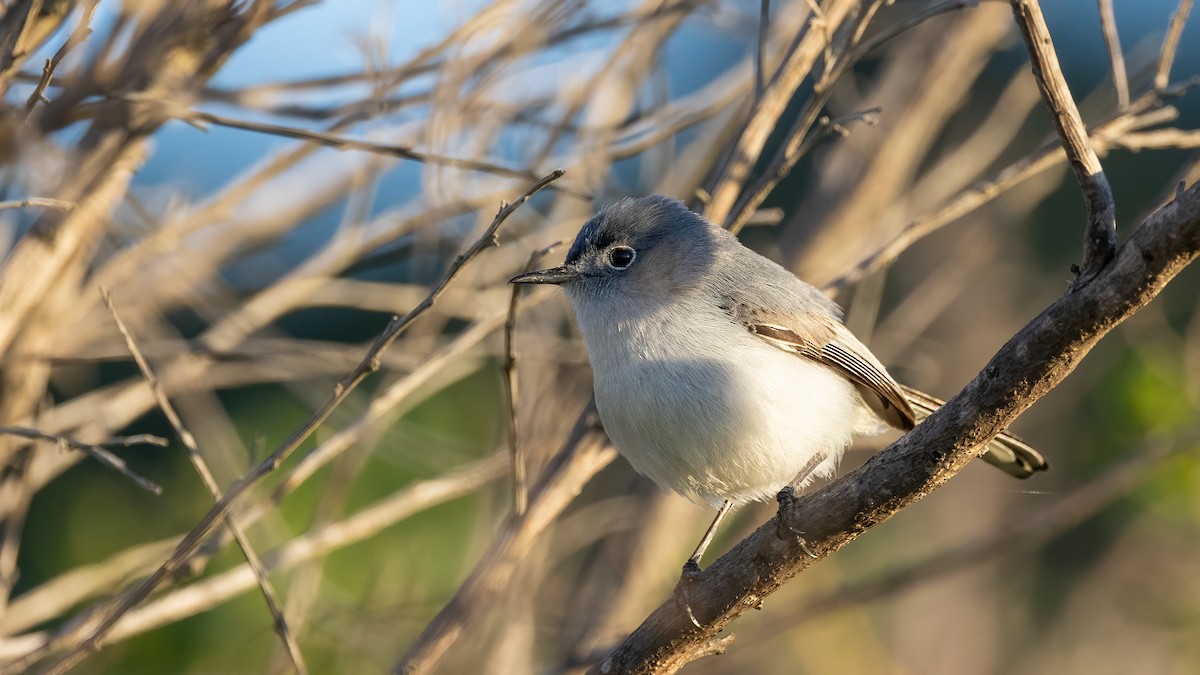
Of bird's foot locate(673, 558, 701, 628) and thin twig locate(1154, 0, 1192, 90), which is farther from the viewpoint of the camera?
thin twig locate(1154, 0, 1192, 90)

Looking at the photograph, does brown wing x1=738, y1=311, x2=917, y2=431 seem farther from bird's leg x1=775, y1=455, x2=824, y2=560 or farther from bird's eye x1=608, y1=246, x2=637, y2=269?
bird's leg x1=775, y1=455, x2=824, y2=560

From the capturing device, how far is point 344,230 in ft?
10.5

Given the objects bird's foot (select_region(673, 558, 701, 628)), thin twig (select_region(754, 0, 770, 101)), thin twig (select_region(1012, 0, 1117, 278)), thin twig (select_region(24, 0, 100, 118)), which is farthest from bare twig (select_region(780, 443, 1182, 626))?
thin twig (select_region(24, 0, 100, 118))

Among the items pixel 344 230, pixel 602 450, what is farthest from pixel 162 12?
pixel 602 450

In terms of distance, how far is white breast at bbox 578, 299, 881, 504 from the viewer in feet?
7.92

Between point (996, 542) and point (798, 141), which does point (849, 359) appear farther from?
point (996, 542)

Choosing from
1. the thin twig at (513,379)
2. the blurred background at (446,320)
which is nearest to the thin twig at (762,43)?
the blurred background at (446,320)

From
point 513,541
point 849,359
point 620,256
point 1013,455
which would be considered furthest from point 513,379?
point 1013,455

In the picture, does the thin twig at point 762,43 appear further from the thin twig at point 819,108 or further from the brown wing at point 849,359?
the brown wing at point 849,359

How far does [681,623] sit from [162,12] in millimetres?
1589

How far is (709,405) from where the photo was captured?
241 centimetres

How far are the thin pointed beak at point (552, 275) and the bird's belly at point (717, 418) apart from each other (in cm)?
27

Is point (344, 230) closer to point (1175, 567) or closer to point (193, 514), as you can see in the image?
point (193, 514)

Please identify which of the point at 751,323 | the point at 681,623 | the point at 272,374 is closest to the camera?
the point at 681,623
